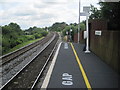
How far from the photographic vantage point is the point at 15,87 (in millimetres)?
9727

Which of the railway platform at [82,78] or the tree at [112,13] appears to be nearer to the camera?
the railway platform at [82,78]

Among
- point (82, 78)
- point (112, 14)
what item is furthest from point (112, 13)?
point (82, 78)

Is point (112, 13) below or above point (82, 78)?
above

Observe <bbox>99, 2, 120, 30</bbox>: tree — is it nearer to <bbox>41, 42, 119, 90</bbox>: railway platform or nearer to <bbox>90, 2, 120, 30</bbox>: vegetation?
<bbox>90, 2, 120, 30</bbox>: vegetation

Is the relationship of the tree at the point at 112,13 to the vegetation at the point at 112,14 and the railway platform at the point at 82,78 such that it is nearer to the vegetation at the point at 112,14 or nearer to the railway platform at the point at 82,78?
the vegetation at the point at 112,14

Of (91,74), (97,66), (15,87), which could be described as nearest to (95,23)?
(97,66)

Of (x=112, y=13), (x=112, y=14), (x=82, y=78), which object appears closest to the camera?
(x=82, y=78)

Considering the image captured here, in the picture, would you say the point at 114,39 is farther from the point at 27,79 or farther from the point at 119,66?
the point at 27,79

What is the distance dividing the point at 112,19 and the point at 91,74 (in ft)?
32.7

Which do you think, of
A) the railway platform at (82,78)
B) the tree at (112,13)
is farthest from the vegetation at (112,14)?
the railway platform at (82,78)

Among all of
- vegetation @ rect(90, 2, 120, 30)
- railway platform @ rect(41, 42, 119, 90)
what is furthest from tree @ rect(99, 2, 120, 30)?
railway platform @ rect(41, 42, 119, 90)

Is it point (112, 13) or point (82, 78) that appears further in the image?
point (112, 13)

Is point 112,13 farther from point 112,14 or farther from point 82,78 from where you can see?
point 82,78

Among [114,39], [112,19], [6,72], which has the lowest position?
[6,72]
